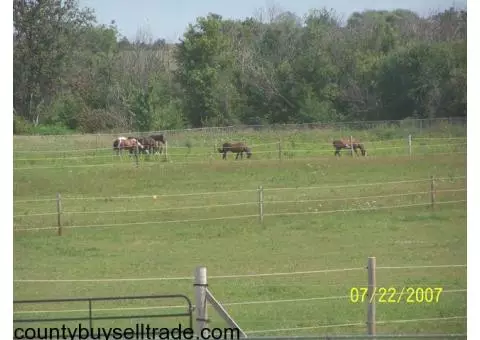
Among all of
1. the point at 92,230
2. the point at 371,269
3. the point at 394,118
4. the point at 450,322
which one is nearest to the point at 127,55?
the point at 92,230

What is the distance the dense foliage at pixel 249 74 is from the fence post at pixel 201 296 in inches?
55.7

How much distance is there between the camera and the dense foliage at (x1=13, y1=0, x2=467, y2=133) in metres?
5.93

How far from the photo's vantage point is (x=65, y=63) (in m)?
6.18

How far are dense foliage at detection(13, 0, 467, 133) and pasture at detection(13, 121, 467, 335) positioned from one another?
0.56 feet

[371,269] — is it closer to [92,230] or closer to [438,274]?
[438,274]

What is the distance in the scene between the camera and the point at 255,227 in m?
6.83

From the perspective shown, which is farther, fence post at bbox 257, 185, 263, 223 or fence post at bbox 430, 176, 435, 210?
fence post at bbox 257, 185, 263, 223

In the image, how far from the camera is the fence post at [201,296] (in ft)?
16.0

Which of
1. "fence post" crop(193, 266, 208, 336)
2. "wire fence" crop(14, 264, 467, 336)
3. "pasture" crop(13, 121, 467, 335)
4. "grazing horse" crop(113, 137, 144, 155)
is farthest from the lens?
"grazing horse" crop(113, 137, 144, 155)
